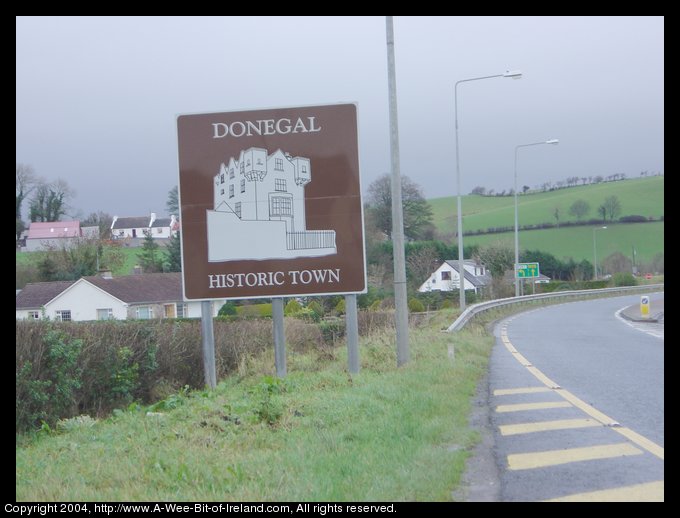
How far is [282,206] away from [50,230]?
1279 cm

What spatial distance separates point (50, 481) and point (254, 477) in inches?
70.1

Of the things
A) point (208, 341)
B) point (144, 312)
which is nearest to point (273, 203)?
point (208, 341)

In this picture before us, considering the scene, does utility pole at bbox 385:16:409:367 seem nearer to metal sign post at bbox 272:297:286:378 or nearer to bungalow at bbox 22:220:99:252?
metal sign post at bbox 272:297:286:378

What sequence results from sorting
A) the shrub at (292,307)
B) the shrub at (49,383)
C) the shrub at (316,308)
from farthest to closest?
the shrub at (292,307) < the shrub at (316,308) < the shrub at (49,383)

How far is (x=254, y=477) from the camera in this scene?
6.56 metres

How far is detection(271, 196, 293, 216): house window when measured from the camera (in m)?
13.7

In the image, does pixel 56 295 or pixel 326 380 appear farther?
A: pixel 56 295

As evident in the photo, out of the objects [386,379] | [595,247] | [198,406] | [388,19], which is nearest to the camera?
[198,406]

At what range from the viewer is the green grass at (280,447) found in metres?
6.27

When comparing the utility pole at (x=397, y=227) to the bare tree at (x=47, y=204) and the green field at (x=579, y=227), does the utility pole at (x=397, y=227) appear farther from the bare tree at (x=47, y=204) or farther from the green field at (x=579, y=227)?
the green field at (x=579, y=227)

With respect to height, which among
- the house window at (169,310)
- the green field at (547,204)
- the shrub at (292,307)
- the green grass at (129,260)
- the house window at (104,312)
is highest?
the green field at (547,204)

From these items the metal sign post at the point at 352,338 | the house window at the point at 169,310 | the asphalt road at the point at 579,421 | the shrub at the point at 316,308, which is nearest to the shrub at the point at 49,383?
the metal sign post at the point at 352,338
